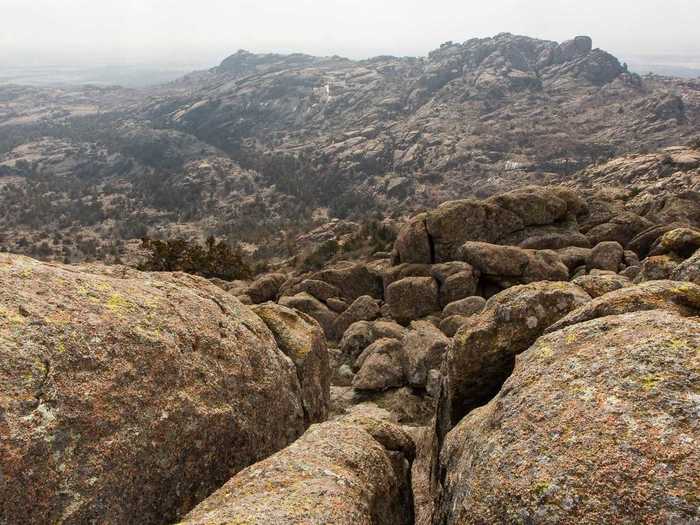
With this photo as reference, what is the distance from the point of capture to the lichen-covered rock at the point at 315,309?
45469 millimetres

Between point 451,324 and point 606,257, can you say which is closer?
point 451,324

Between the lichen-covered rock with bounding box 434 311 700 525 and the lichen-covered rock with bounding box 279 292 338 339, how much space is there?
35648 mm

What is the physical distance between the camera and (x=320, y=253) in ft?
274

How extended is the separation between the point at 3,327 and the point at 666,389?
1204 cm

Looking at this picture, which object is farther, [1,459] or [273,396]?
[273,396]

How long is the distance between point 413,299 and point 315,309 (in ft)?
34.2

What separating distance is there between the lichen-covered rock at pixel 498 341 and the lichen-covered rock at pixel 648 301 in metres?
1.84

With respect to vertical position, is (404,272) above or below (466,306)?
below

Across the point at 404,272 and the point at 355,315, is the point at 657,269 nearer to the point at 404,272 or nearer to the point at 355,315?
the point at 355,315

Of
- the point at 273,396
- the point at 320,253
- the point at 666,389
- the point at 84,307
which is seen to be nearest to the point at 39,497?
the point at 84,307

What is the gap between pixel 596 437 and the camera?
727 centimetres

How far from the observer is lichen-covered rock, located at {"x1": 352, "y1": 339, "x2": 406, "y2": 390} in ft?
95.1

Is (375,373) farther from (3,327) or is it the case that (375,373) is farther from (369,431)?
(3,327)

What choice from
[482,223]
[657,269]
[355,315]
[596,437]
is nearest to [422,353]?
[657,269]
